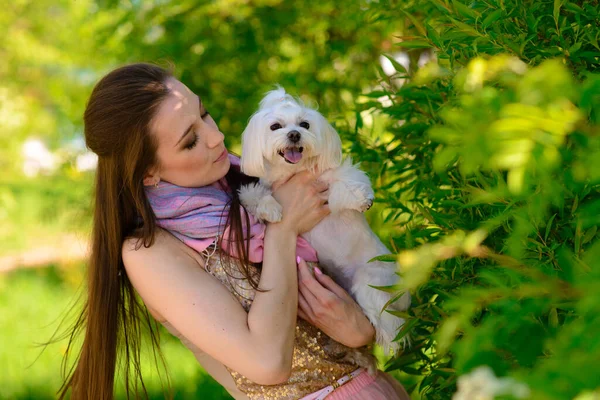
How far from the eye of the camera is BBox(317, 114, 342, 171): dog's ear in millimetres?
2193

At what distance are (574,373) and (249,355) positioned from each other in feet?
3.76

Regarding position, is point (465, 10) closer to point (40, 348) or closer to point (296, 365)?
point (296, 365)

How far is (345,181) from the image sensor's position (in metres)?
2.14

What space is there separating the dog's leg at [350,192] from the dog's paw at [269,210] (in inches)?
6.8

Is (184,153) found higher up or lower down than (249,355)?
higher up

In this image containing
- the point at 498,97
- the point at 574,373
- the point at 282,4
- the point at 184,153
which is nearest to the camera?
the point at 574,373

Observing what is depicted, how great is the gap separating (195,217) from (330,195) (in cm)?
44

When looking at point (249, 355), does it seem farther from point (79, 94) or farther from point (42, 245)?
point (42, 245)

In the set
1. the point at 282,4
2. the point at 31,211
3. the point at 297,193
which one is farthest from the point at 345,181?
the point at 31,211

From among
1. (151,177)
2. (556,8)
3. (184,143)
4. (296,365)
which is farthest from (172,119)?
(556,8)

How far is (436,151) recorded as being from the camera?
7.25 ft

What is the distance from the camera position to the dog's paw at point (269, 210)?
1.99 meters

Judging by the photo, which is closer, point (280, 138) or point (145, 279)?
point (145, 279)

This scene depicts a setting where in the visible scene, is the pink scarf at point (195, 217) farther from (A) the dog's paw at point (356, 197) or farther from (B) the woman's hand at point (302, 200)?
(A) the dog's paw at point (356, 197)
